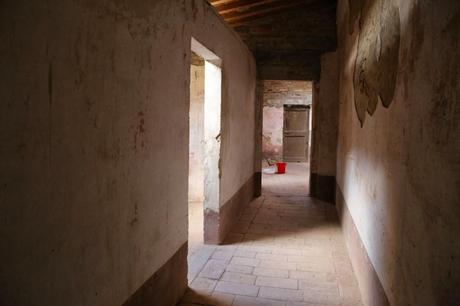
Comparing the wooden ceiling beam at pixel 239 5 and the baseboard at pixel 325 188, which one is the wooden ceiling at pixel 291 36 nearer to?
Answer: the wooden ceiling beam at pixel 239 5

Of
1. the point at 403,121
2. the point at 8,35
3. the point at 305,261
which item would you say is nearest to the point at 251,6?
the point at 305,261

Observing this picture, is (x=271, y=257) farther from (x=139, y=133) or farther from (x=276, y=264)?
(x=139, y=133)

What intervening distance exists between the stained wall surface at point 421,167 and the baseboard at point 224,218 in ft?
7.00

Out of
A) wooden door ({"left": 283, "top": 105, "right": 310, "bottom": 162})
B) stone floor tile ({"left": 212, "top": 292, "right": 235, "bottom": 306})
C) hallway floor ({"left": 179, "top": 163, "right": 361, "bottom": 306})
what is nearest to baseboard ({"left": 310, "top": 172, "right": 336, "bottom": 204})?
hallway floor ({"left": 179, "top": 163, "right": 361, "bottom": 306})

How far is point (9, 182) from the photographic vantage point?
3.94ft

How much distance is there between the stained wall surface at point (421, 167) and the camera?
1.29 metres

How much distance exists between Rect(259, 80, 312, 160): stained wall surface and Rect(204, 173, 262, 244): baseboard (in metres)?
6.58

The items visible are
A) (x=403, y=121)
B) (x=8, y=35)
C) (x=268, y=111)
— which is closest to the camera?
(x=8, y=35)

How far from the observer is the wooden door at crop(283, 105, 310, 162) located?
13172mm

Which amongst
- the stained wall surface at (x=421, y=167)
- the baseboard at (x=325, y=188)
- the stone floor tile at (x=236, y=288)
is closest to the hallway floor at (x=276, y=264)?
the stone floor tile at (x=236, y=288)

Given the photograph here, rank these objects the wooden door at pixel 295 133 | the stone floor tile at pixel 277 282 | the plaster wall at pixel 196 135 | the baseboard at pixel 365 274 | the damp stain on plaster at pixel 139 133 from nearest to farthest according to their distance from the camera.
Result: 1. the damp stain on plaster at pixel 139 133
2. the baseboard at pixel 365 274
3. the stone floor tile at pixel 277 282
4. the plaster wall at pixel 196 135
5. the wooden door at pixel 295 133

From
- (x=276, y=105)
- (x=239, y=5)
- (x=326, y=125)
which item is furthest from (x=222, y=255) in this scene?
(x=276, y=105)

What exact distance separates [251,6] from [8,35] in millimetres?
5633

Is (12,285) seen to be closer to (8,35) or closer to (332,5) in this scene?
(8,35)
